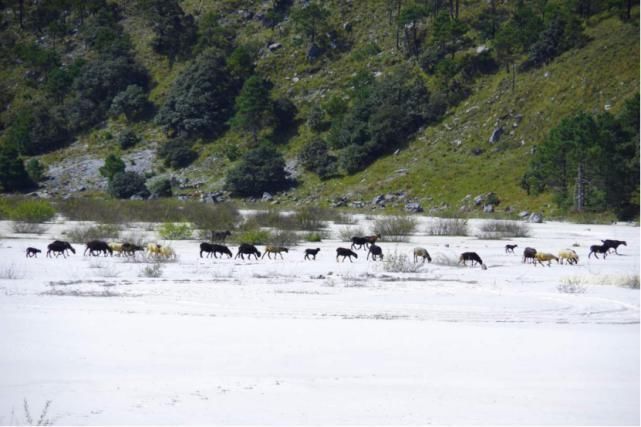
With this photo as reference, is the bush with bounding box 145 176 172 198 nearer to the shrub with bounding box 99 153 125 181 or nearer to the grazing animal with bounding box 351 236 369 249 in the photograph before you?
the shrub with bounding box 99 153 125 181

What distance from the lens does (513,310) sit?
48.0 feet

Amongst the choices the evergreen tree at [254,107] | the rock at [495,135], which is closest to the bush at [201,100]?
the evergreen tree at [254,107]

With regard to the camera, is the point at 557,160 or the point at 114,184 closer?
the point at 557,160

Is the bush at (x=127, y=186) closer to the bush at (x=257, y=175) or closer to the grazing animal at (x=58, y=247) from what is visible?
the bush at (x=257, y=175)

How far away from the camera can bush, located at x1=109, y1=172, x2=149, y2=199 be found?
7725cm

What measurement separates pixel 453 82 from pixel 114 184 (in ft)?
123

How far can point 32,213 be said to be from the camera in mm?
38438

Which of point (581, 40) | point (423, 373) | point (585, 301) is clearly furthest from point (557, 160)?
point (423, 373)

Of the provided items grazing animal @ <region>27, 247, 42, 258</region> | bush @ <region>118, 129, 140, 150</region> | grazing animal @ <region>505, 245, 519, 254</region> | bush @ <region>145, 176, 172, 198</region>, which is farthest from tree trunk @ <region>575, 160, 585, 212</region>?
bush @ <region>118, 129, 140, 150</region>

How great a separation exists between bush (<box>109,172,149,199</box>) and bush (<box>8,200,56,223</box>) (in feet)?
121

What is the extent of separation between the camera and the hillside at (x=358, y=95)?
2581 inches

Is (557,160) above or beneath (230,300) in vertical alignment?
above

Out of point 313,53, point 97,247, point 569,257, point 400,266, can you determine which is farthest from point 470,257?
point 313,53

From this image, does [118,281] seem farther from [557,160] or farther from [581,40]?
[581,40]
